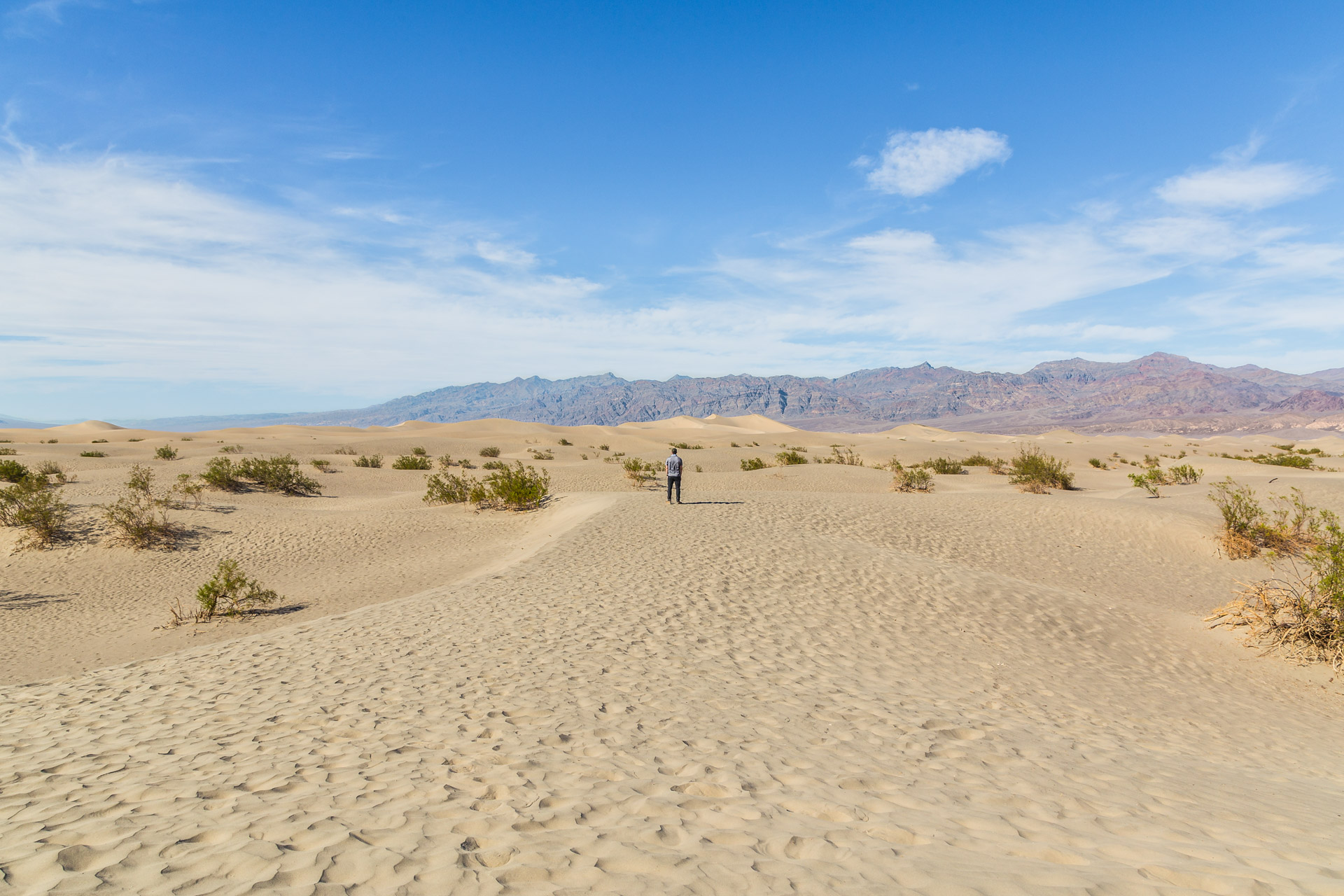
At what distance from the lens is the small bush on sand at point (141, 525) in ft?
46.1

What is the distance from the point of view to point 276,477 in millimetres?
21625

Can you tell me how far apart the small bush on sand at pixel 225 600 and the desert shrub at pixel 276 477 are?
1107cm

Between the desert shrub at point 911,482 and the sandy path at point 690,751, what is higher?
the desert shrub at point 911,482

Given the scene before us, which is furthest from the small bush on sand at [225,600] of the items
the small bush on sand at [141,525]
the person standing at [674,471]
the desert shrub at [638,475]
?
the desert shrub at [638,475]

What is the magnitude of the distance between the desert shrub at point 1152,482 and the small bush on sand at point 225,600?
2552 centimetres

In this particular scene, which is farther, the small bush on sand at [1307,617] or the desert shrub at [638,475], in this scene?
the desert shrub at [638,475]

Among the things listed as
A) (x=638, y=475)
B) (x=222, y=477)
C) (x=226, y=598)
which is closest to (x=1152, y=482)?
(x=638, y=475)

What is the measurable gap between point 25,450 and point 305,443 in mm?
13214

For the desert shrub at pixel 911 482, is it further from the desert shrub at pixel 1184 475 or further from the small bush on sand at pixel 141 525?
the small bush on sand at pixel 141 525

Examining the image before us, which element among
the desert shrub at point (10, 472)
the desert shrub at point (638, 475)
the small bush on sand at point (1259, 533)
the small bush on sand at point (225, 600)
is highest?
the desert shrub at point (10, 472)

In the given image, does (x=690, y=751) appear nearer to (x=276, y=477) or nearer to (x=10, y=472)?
(x=276, y=477)

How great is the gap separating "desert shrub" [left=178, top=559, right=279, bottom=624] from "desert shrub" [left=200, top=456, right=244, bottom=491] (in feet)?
34.9

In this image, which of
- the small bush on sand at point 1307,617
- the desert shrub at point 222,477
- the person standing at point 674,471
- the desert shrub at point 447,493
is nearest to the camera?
the small bush on sand at point 1307,617

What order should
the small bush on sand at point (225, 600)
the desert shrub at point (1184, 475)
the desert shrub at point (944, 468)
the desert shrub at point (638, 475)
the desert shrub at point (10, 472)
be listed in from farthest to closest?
1. the desert shrub at point (944, 468)
2. the desert shrub at point (638, 475)
3. the desert shrub at point (1184, 475)
4. the desert shrub at point (10, 472)
5. the small bush on sand at point (225, 600)
